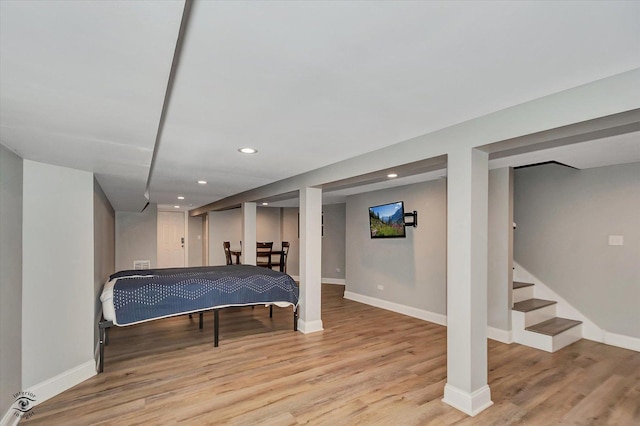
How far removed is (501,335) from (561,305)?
1049mm

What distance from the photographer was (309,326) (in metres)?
4.23

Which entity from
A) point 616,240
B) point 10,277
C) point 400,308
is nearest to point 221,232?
point 400,308

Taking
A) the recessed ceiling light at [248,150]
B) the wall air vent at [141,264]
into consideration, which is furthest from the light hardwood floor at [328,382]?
the wall air vent at [141,264]

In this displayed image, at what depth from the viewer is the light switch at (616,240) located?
3727 millimetres

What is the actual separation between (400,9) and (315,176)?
2.98m

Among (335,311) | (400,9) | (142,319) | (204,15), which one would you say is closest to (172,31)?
(204,15)

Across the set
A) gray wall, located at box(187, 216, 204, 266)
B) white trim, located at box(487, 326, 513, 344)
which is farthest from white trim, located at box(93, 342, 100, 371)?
gray wall, located at box(187, 216, 204, 266)

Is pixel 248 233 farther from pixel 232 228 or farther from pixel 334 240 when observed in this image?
pixel 232 228

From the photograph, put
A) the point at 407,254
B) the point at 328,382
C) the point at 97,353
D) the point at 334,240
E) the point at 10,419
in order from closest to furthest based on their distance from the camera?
the point at 10,419, the point at 328,382, the point at 97,353, the point at 407,254, the point at 334,240

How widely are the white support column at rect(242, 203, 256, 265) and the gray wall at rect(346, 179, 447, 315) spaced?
6.47 feet

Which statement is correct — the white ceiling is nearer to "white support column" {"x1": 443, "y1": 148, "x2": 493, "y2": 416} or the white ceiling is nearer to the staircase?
"white support column" {"x1": 443, "y1": 148, "x2": 493, "y2": 416}

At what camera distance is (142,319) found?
329cm

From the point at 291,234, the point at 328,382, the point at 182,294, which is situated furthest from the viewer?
the point at 291,234

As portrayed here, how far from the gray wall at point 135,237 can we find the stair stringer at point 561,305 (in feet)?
24.9
